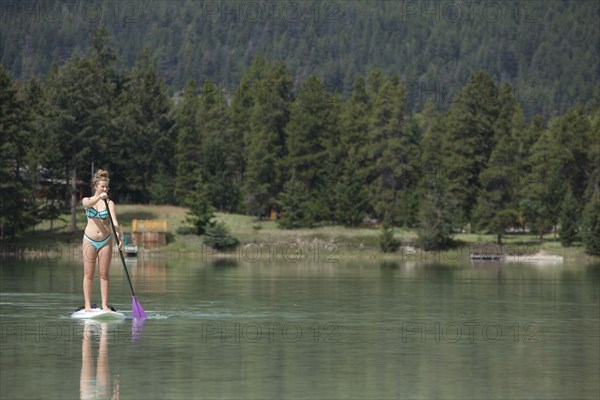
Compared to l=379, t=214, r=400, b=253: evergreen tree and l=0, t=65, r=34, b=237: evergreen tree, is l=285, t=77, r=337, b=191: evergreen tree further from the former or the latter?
l=0, t=65, r=34, b=237: evergreen tree

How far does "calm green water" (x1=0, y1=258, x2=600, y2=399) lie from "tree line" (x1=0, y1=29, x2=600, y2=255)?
64538mm

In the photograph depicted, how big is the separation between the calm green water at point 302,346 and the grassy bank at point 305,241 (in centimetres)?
5748

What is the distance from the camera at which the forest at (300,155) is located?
11069cm

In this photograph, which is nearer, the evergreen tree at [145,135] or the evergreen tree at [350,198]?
the evergreen tree at [350,198]

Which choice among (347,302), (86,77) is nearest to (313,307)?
(347,302)

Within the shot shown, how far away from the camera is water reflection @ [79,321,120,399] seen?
18.9 metres

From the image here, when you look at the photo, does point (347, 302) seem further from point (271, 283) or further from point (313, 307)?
point (271, 283)

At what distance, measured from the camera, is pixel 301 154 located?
131 metres

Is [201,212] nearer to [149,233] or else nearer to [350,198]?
[149,233]

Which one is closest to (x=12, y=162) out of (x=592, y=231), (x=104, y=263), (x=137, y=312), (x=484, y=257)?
(x=484, y=257)

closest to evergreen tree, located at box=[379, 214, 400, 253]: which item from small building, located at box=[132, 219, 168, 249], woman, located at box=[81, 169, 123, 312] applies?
small building, located at box=[132, 219, 168, 249]

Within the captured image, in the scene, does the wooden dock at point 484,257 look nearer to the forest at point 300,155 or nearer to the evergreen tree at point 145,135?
the forest at point 300,155

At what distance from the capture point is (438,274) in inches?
2667

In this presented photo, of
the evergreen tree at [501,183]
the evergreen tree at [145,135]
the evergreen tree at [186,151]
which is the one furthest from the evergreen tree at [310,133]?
the evergreen tree at [501,183]
